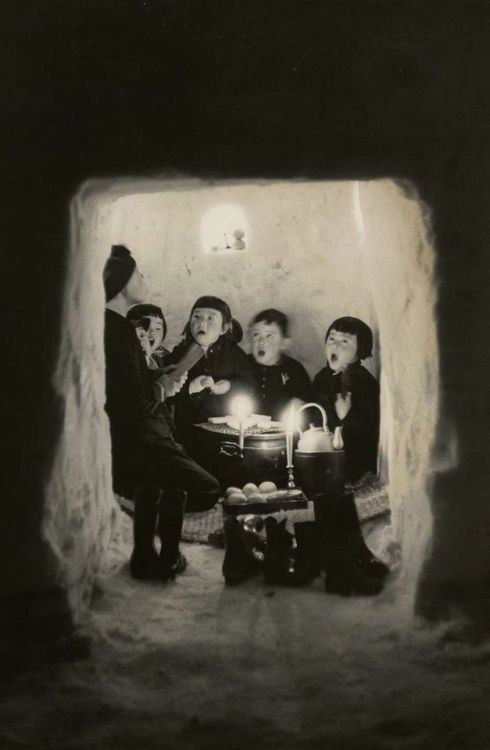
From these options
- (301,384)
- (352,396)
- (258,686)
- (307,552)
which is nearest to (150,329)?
(301,384)

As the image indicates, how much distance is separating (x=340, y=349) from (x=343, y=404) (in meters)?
0.25

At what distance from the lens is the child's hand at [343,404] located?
3.22 m

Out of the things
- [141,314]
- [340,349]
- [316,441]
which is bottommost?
[316,441]

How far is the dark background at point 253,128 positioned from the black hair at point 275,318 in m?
0.86

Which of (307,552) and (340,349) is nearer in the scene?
(307,552)

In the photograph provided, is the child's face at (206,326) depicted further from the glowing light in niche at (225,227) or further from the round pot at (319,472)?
the round pot at (319,472)

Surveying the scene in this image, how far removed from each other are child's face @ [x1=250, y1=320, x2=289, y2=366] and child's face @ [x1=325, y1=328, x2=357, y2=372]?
21 centimetres

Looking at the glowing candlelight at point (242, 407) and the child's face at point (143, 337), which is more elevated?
the child's face at point (143, 337)

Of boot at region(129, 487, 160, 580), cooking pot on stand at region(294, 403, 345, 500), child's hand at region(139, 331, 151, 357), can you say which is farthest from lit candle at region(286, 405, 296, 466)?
child's hand at region(139, 331, 151, 357)

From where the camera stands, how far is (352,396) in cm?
322

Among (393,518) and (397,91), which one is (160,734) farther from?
(397,91)

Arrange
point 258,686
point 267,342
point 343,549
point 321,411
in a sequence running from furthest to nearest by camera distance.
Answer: point 267,342 < point 321,411 < point 343,549 < point 258,686

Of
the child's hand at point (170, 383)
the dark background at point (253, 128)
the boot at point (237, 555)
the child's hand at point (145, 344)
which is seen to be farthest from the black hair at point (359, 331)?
the boot at point (237, 555)

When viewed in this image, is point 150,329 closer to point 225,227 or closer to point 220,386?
point 220,386
